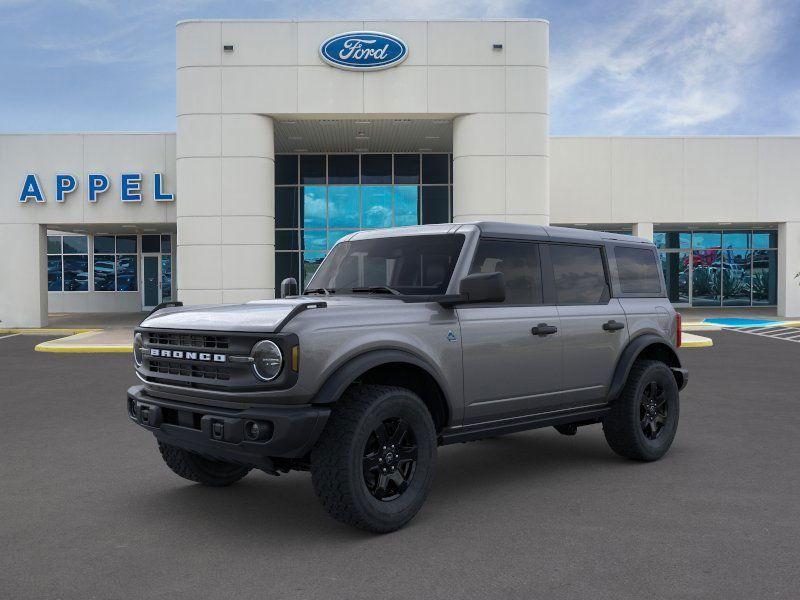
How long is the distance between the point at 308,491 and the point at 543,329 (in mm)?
2184

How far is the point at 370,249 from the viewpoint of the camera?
5996mm

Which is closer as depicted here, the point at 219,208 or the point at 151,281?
the point at 219,208

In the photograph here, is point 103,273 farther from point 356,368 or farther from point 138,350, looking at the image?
point 356,368

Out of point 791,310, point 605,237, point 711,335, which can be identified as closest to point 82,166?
point 711,335

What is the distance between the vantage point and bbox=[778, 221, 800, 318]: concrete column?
26.3 meters

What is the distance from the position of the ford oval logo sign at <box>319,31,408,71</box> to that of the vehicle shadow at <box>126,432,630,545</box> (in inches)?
569

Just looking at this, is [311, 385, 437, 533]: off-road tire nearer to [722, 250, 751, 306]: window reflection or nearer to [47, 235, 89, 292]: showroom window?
[47, 235, 89, 292]: showroom window

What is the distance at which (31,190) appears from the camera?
23.8 meters

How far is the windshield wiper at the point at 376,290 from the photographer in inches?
214

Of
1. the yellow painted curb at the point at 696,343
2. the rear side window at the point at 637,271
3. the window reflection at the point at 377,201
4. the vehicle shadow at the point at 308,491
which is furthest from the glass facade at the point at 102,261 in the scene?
the rear side window at the point at 637,271

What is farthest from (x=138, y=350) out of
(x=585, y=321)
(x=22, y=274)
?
(x=22, y=274)

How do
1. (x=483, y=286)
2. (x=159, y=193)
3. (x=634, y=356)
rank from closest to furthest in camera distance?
(x=483, y=286) → (x=634, y=356) → (x=159, y=193)

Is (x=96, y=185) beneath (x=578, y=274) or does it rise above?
above

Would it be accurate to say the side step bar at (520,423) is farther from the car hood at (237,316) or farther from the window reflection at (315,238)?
the window reflection at (315,238)
